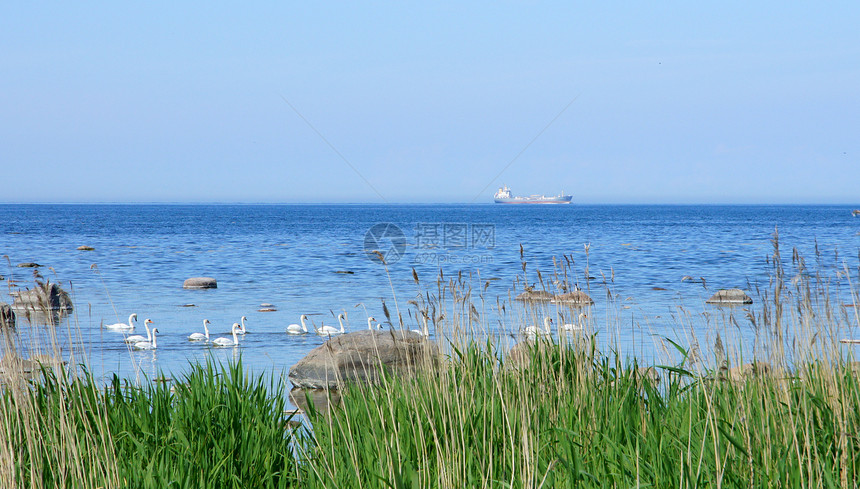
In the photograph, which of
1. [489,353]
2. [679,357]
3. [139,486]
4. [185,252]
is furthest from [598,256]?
[139,486]

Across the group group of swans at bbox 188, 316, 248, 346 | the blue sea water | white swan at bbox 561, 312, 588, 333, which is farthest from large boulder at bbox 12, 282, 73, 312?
group of swans at bbox 188, 316, 248, 346

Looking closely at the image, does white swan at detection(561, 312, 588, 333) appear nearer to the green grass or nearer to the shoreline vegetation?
the shoreline vegetation

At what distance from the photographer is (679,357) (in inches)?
325

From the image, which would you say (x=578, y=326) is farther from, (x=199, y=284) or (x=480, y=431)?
(x=199, y=284)

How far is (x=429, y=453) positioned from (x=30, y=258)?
3099 cm

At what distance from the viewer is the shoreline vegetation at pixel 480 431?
10.7 feet

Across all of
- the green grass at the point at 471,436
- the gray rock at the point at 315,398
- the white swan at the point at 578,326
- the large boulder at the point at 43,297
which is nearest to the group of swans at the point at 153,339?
the gray rock at the point at 315,398

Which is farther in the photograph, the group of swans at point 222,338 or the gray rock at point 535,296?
the group of swans at point 222,338

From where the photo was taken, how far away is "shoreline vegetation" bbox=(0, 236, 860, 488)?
325 cm

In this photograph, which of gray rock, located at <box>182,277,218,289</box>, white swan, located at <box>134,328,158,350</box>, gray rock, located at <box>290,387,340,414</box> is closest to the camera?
gray rock, located at <box>290,387,340,414</box>

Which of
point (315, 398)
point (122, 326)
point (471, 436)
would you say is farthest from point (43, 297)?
point (122, 326)

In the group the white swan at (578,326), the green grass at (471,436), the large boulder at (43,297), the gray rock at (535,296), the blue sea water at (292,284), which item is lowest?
the blue sea water at (292,284)

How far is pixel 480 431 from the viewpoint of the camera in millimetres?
3916

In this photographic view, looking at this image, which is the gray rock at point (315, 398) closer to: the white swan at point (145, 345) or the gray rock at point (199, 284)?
the white swan at point (145, 345)
